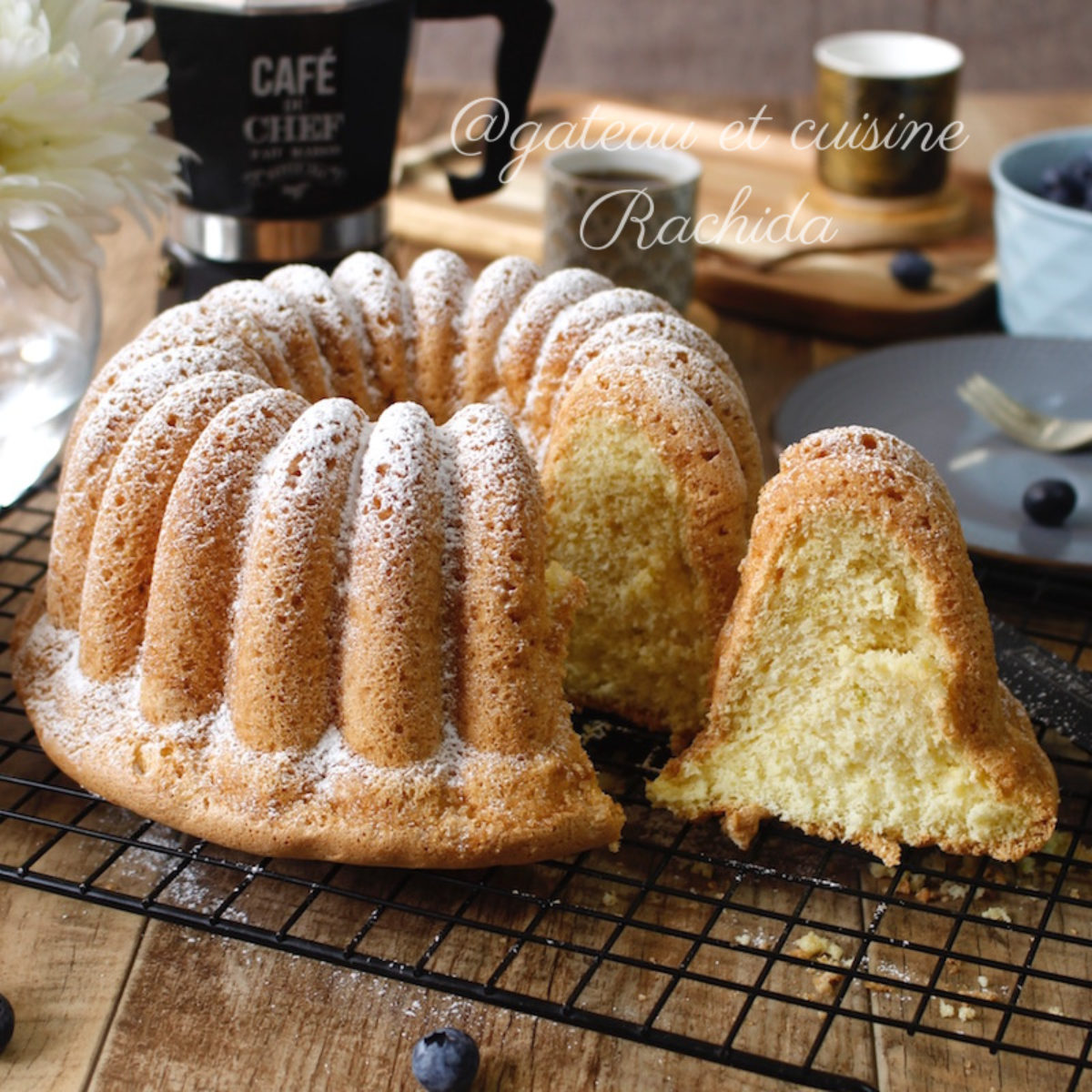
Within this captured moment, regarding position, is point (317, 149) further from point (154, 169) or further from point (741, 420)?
point (741, 420)

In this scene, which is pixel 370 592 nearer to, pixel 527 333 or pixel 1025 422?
pixel 527 333

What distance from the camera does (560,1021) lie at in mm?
1137

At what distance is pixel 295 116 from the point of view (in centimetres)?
201

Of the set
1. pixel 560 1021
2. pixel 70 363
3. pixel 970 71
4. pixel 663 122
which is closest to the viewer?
pixel 560 1021

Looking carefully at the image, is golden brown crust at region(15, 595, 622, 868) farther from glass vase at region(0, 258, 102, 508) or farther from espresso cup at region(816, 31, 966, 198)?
espresso cup at region(816, 31, 966, 198)

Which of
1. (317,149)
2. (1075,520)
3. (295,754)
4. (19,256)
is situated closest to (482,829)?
(295,754)

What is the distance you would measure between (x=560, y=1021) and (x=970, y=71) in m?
3.98

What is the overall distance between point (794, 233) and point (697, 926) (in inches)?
66.7

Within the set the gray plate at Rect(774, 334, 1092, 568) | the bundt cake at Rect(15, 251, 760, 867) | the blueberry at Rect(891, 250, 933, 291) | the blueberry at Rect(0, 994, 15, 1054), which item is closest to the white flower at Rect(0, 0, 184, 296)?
the bundt cake at Rect(15, 251, 760, 867)

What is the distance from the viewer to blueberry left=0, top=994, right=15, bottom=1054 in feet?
3.83

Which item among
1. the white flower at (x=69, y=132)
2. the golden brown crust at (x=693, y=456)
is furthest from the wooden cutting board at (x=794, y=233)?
the golden brown crust at (x=693, y=456)

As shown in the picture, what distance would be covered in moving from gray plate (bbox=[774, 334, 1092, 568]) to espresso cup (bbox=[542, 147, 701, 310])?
33cm

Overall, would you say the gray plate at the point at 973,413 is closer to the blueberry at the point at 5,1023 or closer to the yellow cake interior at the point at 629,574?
the yellow cake interior at the point at 629,574

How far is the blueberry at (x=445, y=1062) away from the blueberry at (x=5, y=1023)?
12.9 inches
